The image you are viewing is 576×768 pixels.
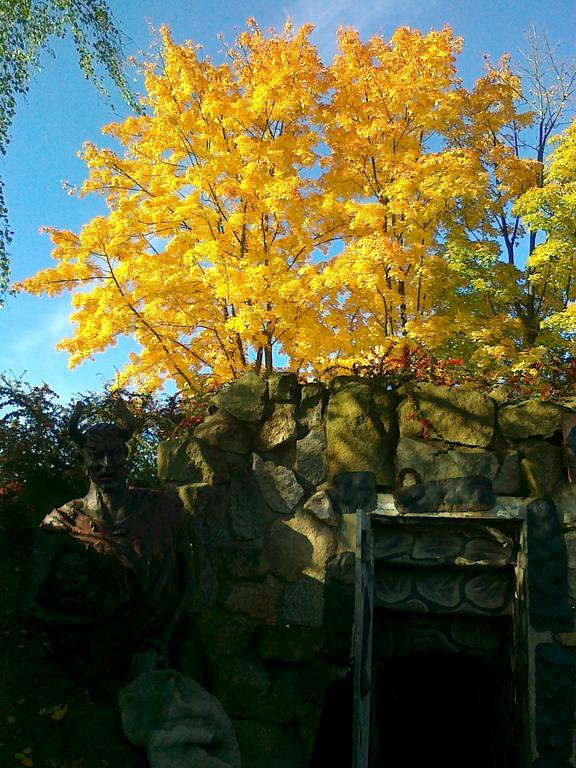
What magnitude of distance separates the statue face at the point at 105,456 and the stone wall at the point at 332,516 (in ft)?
4.48

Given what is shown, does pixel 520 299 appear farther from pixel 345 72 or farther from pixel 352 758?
pixel 352 758

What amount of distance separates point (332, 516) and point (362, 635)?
91 cm

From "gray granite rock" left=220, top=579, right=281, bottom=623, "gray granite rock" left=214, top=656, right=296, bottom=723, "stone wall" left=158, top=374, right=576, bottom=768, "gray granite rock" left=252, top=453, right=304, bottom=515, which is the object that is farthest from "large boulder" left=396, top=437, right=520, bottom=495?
"gray granite rock" left=214, top=656, right=296, bottom=723

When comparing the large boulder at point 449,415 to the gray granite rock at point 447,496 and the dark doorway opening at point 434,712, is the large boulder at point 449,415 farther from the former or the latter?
the dark doorway opening at point 434,712

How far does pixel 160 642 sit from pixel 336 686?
212 centimetres

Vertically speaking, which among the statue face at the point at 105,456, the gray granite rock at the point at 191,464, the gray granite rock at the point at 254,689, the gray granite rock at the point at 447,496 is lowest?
the gray granite rock at the point at 254,689

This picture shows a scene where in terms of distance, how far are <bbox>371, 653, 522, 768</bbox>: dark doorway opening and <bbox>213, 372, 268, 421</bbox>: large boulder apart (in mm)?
3600

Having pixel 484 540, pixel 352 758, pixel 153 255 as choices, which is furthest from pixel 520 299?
pixel 352 758

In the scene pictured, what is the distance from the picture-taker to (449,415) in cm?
554

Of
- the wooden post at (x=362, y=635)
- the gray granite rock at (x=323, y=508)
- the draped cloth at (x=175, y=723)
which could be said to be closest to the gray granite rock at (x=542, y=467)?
the wooden post at (x=362, y=635)

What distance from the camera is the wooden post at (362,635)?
16.9 ft

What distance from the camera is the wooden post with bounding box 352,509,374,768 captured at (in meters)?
5.15

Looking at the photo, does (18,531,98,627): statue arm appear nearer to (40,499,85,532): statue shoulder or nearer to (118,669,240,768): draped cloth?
(40,499,85,532): statue shoulder

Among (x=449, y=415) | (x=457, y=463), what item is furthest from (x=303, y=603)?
(x=449, y=415)
